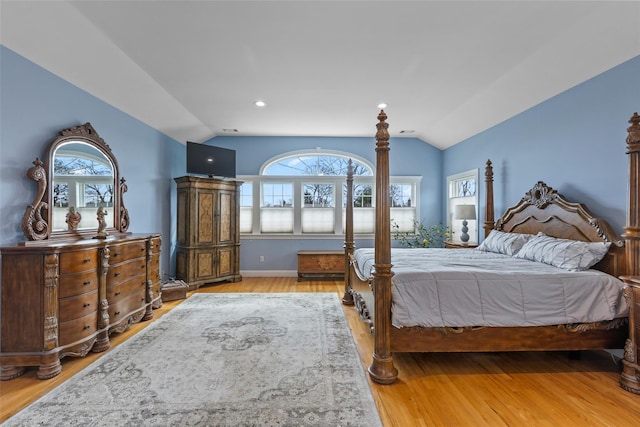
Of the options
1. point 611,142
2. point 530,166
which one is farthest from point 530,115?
point 611,142

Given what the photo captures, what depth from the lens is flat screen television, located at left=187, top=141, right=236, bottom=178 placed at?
5082 millimetres

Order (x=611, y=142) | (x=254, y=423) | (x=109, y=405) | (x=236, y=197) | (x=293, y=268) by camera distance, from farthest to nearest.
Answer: (x=293, y=268)
(x=236, y=197)
(x=611, y=142)
(x=109, y=405)
(x=254, y=423)

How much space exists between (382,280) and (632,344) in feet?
6.03

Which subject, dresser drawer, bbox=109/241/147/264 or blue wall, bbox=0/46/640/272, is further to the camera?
dresser drawer, bbox=109/241/147/264

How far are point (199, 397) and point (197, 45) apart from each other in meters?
2.90

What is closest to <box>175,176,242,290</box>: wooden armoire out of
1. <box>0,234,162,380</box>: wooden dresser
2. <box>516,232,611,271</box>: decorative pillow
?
<box>0,234,162,380</box>: wooden dresser

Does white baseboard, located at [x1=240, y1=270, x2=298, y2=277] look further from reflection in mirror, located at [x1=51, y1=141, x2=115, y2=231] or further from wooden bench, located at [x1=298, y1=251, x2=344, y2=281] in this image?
reflection in mirror, located at [x1=51, y1=141, x2=115, y2=231]

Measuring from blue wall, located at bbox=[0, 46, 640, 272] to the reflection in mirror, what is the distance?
0.21 metres

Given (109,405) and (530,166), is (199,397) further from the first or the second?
(530,166)

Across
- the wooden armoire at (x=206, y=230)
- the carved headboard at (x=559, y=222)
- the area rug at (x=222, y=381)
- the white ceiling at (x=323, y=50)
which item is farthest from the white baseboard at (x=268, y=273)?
the carved headboard at (x=559, y=222)

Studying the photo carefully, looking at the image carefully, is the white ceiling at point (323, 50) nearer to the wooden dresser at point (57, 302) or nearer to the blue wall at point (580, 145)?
the blue wall at point (580, 145)

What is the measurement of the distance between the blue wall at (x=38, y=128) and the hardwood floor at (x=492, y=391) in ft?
4.69

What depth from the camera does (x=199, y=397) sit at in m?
2.02

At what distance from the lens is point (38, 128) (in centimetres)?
262
